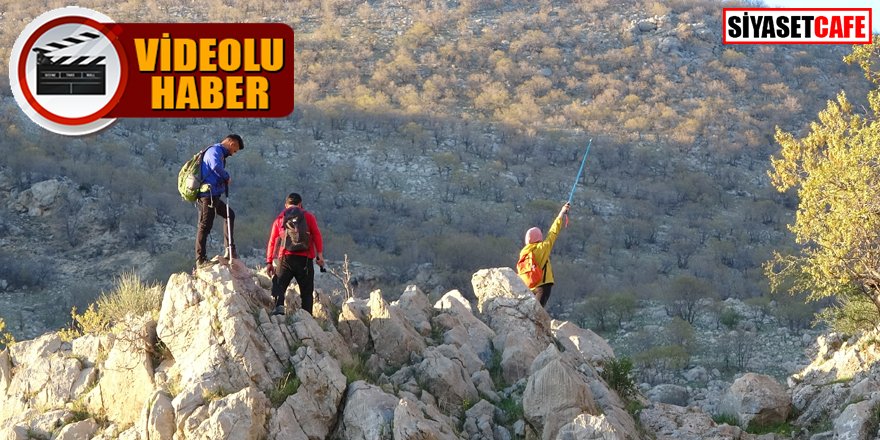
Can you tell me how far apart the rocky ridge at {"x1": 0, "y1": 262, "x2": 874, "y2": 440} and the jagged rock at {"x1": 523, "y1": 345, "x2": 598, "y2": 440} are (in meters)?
0.01

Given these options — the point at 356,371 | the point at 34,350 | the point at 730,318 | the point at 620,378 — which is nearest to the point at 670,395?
the point at 620,378

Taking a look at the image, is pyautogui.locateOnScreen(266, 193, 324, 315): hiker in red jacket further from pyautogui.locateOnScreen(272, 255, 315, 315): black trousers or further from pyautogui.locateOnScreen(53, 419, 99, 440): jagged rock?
pyautogui.locateOnScreen(53, 419, 99, 440): jagged rock

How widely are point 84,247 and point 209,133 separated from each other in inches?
616

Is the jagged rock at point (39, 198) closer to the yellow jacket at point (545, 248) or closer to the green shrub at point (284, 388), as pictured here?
the yellow jacket at point (545, 248)

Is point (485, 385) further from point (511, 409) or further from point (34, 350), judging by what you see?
point (34, 350)

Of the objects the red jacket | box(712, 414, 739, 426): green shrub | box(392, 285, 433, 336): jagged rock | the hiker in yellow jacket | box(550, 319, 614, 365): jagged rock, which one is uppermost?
the red jacket

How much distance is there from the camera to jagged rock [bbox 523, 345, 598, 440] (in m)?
11.5

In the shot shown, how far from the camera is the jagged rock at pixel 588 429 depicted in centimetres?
1071

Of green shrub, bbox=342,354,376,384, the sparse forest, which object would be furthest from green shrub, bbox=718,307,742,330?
green shrub, bbox=342,354,376,384

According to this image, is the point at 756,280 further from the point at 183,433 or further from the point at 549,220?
the point at 183,433

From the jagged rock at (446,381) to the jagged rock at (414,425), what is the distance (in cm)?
98

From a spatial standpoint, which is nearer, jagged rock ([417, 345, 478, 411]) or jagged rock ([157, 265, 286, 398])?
jagged rock ([157, 265, 286, 398])

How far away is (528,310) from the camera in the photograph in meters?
14.4

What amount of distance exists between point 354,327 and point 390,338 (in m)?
0.50
